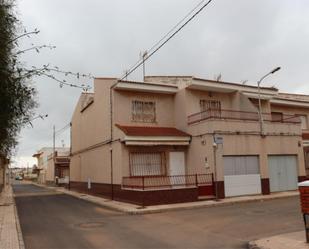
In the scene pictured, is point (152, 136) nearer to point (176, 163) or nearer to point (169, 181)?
point (169, 181)

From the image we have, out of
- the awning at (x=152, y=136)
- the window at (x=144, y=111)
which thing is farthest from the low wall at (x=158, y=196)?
the window at (x=144, y=111)

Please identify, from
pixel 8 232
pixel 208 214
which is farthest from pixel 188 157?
pixel 8 232

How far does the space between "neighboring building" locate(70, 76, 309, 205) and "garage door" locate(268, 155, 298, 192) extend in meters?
0.06

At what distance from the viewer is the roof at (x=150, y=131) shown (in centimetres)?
2241

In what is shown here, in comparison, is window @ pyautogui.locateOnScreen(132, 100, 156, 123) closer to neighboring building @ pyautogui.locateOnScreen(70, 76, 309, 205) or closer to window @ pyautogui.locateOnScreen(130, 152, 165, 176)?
neighboring building @ pyautogui.locateOnScreen(70, 76, 309, 205)

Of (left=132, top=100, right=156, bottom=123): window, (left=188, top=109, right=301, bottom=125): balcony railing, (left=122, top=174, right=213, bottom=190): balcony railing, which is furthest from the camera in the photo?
(left=132, top=100, right=156, bottom=123): window

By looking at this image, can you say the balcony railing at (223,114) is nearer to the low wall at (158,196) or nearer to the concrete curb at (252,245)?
the low wall at (158,196)

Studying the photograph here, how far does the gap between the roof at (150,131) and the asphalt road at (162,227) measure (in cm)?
568

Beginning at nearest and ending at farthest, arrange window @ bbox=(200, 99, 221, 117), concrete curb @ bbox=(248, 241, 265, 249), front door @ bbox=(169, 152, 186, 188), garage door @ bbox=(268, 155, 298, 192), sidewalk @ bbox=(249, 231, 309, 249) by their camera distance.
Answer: sidewalk @ bbox=(249, 231, 309, 249) < concrete curb @ bbox=(248, 241, 265, 249) < front door @ bbox=(169, 152, 186, 188) < garage door @ bbox=(268, 155, 298, 192) < window @ bbox=(200, 99, 221, 117)

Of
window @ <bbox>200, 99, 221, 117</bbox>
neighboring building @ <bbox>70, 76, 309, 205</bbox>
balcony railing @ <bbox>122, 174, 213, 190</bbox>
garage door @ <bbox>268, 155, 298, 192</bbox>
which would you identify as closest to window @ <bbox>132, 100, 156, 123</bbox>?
neighboring building @ <bbox>70, 76, 309, 205</bbox>

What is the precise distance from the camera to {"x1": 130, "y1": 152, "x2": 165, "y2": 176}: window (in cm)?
2289

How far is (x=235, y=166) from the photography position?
2256 centimetres

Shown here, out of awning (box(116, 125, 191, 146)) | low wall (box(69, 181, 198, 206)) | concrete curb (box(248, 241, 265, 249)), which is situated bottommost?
concrete curb (box(248, 241, 265, 249))

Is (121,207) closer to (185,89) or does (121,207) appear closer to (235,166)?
(235,166)
